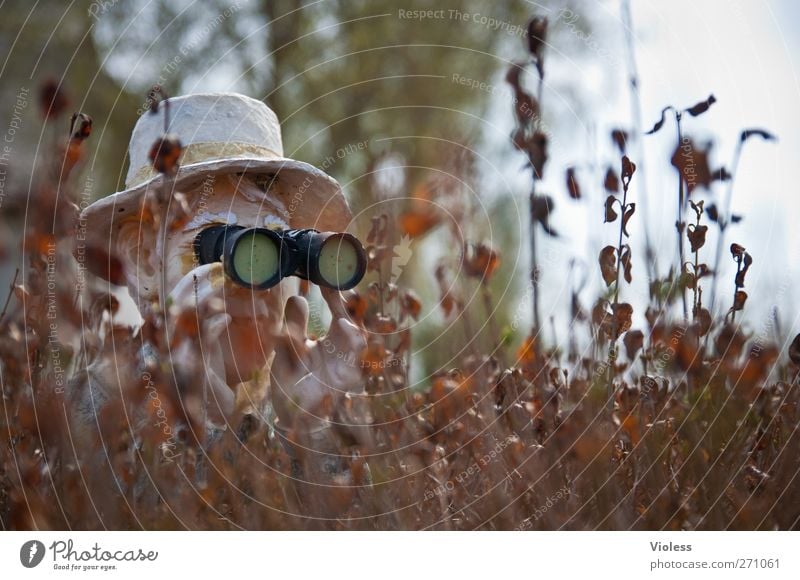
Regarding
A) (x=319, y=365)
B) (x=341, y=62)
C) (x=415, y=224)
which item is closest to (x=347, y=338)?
(x=319, y=365)

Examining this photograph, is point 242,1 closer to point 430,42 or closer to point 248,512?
point 430,42

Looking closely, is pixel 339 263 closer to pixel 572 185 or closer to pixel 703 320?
pixel 572 185

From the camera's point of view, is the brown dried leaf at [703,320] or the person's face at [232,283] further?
the person's face at [232,283]

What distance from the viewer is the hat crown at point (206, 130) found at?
6.48ft

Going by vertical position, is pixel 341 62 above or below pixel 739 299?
above

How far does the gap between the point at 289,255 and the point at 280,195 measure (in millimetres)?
344

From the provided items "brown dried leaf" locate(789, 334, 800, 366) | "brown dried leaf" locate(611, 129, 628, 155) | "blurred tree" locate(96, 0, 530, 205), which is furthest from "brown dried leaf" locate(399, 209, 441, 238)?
"blurred tree" locate(96, 0, 530, 205)

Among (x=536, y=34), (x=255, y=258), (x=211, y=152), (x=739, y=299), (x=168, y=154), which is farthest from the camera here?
(x=211, y=152)

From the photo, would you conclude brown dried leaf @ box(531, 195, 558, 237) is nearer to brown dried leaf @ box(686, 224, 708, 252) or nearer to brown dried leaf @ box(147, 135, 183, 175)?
brown dried leaf @ box(686, 224, 708, 252)

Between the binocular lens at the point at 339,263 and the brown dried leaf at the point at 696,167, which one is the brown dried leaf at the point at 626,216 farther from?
the binocular lens at the point at 339,263

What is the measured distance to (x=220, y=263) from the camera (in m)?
1.75

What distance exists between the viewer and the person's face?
74.1 inches

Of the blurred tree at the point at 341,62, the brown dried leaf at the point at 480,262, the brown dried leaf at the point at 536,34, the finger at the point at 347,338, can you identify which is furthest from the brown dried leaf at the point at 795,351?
the blurred tree at the point at 341,62

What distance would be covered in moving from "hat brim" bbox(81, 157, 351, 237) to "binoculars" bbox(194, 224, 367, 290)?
0.13m
